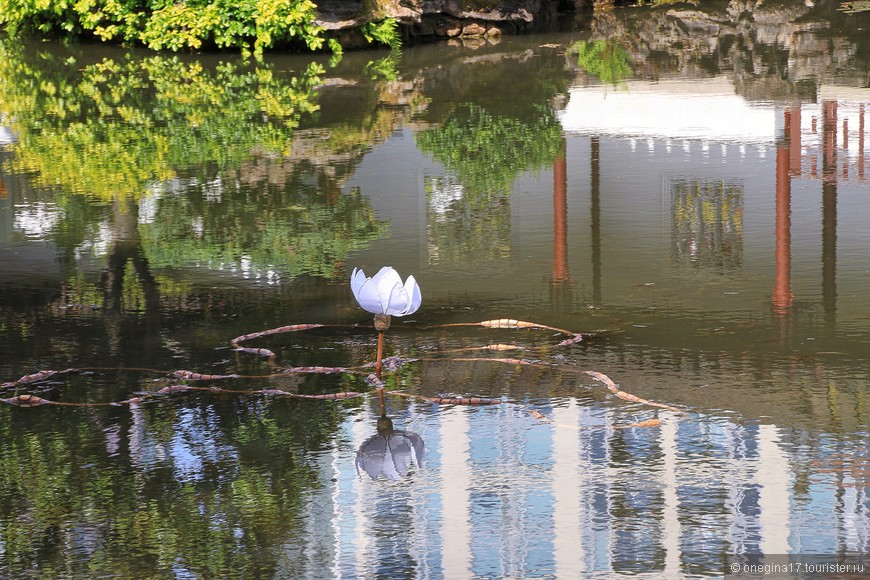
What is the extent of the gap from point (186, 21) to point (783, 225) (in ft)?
41.2

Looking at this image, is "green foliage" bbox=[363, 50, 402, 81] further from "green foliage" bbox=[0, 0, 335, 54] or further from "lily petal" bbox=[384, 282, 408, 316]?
"lily petal" bbox=[384, 282, 408, 316]

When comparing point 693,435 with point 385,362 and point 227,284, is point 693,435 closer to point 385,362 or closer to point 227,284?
point 385,362

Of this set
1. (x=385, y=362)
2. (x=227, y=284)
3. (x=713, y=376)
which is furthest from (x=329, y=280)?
(x=713, y=376)

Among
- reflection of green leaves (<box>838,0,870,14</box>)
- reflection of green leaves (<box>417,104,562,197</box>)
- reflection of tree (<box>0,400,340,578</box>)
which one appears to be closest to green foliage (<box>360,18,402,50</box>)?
reflection of green leaves (<box>417,104,562,197</box>)

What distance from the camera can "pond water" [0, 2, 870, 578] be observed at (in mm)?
4523

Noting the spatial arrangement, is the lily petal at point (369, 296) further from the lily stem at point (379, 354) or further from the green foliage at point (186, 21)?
the green foliage at point (186, 21)

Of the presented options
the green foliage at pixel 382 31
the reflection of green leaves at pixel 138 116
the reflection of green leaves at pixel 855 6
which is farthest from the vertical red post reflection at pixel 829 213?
the reflection of green leaves at pixel 855 6

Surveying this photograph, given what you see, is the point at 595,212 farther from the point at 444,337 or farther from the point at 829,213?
the point at 444,337

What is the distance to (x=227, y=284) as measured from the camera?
7602 millimetres

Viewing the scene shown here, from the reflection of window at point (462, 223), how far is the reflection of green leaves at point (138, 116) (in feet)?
6.49

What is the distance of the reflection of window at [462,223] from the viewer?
26.9 feet

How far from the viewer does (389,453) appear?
5.20m

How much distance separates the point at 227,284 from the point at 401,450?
266 centimetres


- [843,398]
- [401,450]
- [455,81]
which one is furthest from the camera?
[455,81]
